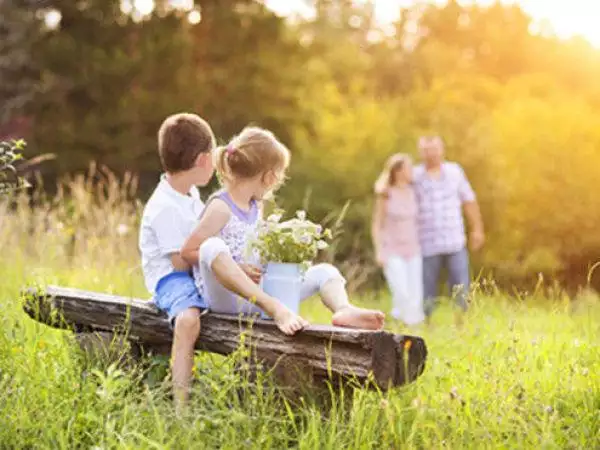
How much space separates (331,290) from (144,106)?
12.9 metres

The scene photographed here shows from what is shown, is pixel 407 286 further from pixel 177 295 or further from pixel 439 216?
pixel 177 295

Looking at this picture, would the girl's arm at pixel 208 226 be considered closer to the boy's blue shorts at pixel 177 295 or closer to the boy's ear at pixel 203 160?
the boy's blue shorts at pixel 177 295

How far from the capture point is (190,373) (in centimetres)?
454

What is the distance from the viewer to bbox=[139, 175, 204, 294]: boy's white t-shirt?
4.89 m

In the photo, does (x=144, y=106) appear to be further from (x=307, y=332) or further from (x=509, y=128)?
(x=307, y=332)

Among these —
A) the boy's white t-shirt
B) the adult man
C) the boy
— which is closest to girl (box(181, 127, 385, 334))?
the boy

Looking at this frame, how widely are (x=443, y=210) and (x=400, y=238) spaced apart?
1.86 ft

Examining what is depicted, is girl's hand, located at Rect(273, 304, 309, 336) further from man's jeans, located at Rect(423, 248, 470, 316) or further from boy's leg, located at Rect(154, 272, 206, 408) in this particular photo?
man's jeans, located at Rect(423, 248, 470, 316)

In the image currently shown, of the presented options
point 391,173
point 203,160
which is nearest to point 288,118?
point 391,173

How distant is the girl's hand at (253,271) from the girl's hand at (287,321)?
1.09 ft

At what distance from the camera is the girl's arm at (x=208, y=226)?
4621 millimetres

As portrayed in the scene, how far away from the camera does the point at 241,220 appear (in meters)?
4.78

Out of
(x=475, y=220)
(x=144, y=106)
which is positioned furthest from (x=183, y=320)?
(x=144, y=106)

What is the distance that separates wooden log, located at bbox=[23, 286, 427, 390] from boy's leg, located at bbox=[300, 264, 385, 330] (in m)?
0.22
